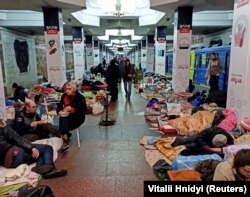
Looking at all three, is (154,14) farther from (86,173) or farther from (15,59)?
(86,173)

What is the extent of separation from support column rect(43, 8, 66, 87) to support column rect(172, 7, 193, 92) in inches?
189

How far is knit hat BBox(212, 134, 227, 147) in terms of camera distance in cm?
416

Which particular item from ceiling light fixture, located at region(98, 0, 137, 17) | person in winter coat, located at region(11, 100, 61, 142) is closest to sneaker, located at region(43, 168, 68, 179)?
person in winter coat, located at region(11, 100, 61, 142)

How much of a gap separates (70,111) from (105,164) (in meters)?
1.35

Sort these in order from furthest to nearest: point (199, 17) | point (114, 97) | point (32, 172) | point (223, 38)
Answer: point (223, 38)
point (199, 17)
point (114, 97)
point (32, 172)

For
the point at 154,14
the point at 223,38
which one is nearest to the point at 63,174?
the point at 154,14

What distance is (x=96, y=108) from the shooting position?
27.0ft

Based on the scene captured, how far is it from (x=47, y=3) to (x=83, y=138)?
233 inches

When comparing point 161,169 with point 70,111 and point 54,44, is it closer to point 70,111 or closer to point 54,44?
point 70,111

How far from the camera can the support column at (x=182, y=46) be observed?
10156mm

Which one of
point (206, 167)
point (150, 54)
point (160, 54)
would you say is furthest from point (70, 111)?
point (150, 54)

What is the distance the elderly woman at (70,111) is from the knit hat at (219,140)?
2.60 metres

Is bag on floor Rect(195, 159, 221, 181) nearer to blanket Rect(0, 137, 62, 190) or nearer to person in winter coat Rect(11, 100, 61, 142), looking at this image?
blanket Rect(0, 137, 62, 190)

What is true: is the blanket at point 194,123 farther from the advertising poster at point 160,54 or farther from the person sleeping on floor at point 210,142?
the advertising poster at point 160,54
